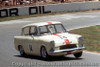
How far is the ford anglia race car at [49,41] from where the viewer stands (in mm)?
12570

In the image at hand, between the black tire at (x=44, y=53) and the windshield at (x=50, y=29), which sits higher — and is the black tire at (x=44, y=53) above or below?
below

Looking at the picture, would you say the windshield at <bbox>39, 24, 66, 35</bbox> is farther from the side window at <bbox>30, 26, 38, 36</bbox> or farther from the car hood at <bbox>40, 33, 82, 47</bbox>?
the car hood at <bbox>40, 33, 82, 47</bbox>

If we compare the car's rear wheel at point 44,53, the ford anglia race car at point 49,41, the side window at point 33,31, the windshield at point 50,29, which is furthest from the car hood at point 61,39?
the side window at point 33,31

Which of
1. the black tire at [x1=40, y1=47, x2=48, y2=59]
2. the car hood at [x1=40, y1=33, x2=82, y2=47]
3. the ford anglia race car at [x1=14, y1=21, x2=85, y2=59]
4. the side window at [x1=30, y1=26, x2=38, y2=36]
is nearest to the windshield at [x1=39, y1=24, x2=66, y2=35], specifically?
the ford anglia race car at [x1=14, y1=21, x2=85, y2=59]

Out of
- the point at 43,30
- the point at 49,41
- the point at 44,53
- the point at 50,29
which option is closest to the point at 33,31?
the point at 43,30

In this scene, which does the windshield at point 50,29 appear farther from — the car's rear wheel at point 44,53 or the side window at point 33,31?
the car's rear wheel at point 44,53

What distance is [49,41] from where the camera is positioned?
12578mm

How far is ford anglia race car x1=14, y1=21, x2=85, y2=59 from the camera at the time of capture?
1257cm

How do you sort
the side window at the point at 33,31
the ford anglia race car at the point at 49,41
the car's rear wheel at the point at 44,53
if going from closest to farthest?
the ford anglia race car at the point at 49,41
the car's rear wheel at the point at 44,53
the side window at the point at 33,31

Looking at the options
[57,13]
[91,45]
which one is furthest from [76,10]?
[91,45]

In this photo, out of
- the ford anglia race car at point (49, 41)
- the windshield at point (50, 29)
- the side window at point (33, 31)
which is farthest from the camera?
the side window at point (33, 31)

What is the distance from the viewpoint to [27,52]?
563 inches

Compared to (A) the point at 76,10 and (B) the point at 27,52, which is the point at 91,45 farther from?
(A) the point at 76,10

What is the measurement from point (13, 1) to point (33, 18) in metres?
9.53
